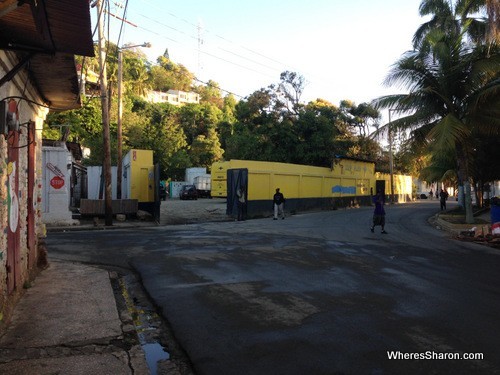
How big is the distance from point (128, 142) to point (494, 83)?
3273 cm

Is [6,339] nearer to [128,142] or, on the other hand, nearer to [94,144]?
[94,144]

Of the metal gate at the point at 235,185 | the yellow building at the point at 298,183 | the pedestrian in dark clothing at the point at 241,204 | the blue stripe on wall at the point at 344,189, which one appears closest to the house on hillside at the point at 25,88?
the pedestrian in dark clothing at the point at 241,204

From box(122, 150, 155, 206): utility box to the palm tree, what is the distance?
11882mm

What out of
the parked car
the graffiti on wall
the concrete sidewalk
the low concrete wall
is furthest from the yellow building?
the graffiti on wall

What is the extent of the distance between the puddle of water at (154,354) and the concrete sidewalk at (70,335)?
9 centimetres

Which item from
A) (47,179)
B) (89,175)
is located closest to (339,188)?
(89,175)

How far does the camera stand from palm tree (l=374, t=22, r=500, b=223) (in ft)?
55.7

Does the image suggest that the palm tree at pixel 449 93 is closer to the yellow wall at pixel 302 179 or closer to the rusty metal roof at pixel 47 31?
the yellow wall at pixel 302 179

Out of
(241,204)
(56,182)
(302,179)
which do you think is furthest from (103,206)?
(302,179)

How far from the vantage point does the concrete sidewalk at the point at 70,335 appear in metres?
4.27

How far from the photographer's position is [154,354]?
480 centimetres

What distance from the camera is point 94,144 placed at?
36625 millimetres

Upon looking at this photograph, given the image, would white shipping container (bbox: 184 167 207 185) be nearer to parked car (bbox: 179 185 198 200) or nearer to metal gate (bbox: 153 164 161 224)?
parked car (bbox: 179 185 198 200)

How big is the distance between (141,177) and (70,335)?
18671 millimetres
